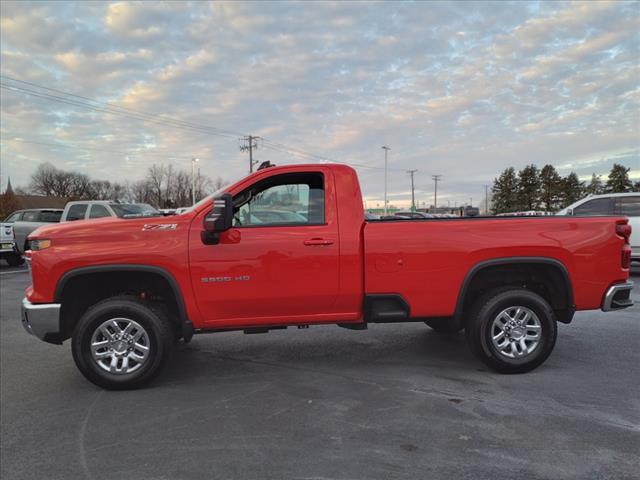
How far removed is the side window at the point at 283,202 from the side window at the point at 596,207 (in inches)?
365

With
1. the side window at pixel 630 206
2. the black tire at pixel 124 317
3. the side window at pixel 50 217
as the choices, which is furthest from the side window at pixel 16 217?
the side window at pixel 630 206

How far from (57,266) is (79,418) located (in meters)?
1.36

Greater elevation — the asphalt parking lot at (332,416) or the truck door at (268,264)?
the truck door at (268,264)

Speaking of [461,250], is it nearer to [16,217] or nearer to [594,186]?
[16,217]

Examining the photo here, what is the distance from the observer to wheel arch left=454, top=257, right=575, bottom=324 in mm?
4348

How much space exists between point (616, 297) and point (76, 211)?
1372 cm

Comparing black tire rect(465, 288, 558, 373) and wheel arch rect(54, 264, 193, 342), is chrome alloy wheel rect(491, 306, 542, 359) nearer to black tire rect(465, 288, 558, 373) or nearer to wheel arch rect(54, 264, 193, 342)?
black tire rect(465, 288, 558, 373)

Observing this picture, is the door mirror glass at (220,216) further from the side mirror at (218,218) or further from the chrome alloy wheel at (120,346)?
the chrome alloy wheel at (120,346)

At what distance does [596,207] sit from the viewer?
1148 centimetres

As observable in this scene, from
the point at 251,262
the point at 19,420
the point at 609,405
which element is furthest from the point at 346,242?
the point at 19,420

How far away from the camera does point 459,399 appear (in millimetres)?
3830

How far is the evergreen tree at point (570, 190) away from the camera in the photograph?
72125 millimetres

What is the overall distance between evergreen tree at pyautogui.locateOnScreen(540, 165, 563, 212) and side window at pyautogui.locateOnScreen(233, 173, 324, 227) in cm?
7739

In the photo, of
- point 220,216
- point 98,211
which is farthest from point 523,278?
point 98,211
